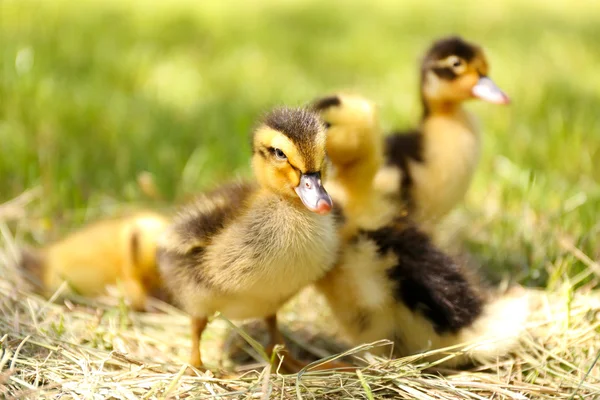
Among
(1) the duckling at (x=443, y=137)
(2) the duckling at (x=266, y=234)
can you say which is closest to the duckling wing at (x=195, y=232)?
(2) the duckling at (x=266, y=234)

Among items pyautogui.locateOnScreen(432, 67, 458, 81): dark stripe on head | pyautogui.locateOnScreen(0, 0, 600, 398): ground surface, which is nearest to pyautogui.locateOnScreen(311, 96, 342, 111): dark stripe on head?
pyautogui.locateOnScreen(0, 0, 600, 398): ground surface

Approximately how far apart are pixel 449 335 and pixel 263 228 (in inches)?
25.6

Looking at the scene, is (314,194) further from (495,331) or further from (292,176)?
(495,331)

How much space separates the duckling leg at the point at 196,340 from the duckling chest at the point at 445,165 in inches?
35.0

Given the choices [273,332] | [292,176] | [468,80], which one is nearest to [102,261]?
[273,332]

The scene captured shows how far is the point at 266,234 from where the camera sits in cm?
188

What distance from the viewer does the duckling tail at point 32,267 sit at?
2605 millimetres

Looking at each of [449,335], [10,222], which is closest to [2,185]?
[10,222]

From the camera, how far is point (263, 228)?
6.17 ft

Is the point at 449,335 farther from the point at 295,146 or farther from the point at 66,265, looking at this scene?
the point at 66,265

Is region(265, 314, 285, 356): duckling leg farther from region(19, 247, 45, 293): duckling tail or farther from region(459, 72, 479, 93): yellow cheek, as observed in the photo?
region(459, 72, 479, 93): yellow cheek

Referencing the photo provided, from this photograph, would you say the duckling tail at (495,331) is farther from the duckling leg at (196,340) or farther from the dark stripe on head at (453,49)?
the dark stripe on head at (453,49)

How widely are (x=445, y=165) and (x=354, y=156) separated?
542 millimetres

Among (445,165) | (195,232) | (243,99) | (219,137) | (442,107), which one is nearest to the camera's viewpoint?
(195,232)
